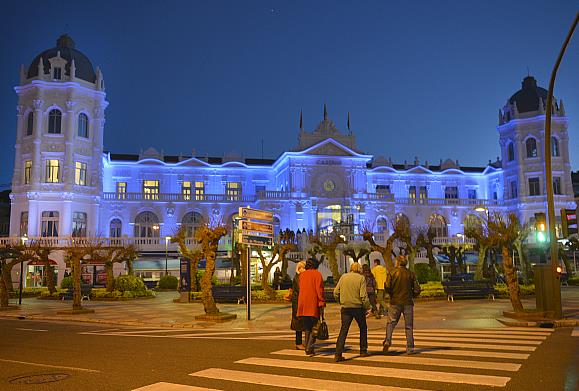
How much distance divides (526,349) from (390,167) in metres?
57.6

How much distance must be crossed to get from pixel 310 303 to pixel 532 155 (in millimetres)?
59962

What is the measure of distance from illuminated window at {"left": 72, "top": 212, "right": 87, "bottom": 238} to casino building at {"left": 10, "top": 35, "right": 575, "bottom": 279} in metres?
0.10

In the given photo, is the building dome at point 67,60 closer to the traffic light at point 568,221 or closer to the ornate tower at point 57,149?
the ornate tower at point 57,149

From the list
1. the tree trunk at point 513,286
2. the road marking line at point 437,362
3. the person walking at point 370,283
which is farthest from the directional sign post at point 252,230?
the road marking line at point 437,362

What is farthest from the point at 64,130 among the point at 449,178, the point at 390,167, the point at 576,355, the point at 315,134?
the point at 576,355

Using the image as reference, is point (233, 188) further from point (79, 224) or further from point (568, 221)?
point (568, 221)

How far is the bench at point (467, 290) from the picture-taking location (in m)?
29.0

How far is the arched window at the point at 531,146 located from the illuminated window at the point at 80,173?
4926 cm

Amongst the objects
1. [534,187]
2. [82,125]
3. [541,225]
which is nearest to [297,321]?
[541,225]

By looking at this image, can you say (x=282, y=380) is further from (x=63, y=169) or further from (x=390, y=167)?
(x=390, y=167)

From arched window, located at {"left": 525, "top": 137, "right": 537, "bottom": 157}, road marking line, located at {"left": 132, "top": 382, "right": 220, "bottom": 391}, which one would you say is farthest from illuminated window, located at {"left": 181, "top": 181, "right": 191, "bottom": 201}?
road marking line, located at {"left": 132, "top": 382, "right": 220, "bottom": 391}

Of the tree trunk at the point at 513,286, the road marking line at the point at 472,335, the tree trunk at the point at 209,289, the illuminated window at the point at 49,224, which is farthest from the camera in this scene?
the illuminated window at the point at 49,224

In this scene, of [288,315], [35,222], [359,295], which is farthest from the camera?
[35,222]

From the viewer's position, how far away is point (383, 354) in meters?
11.4
